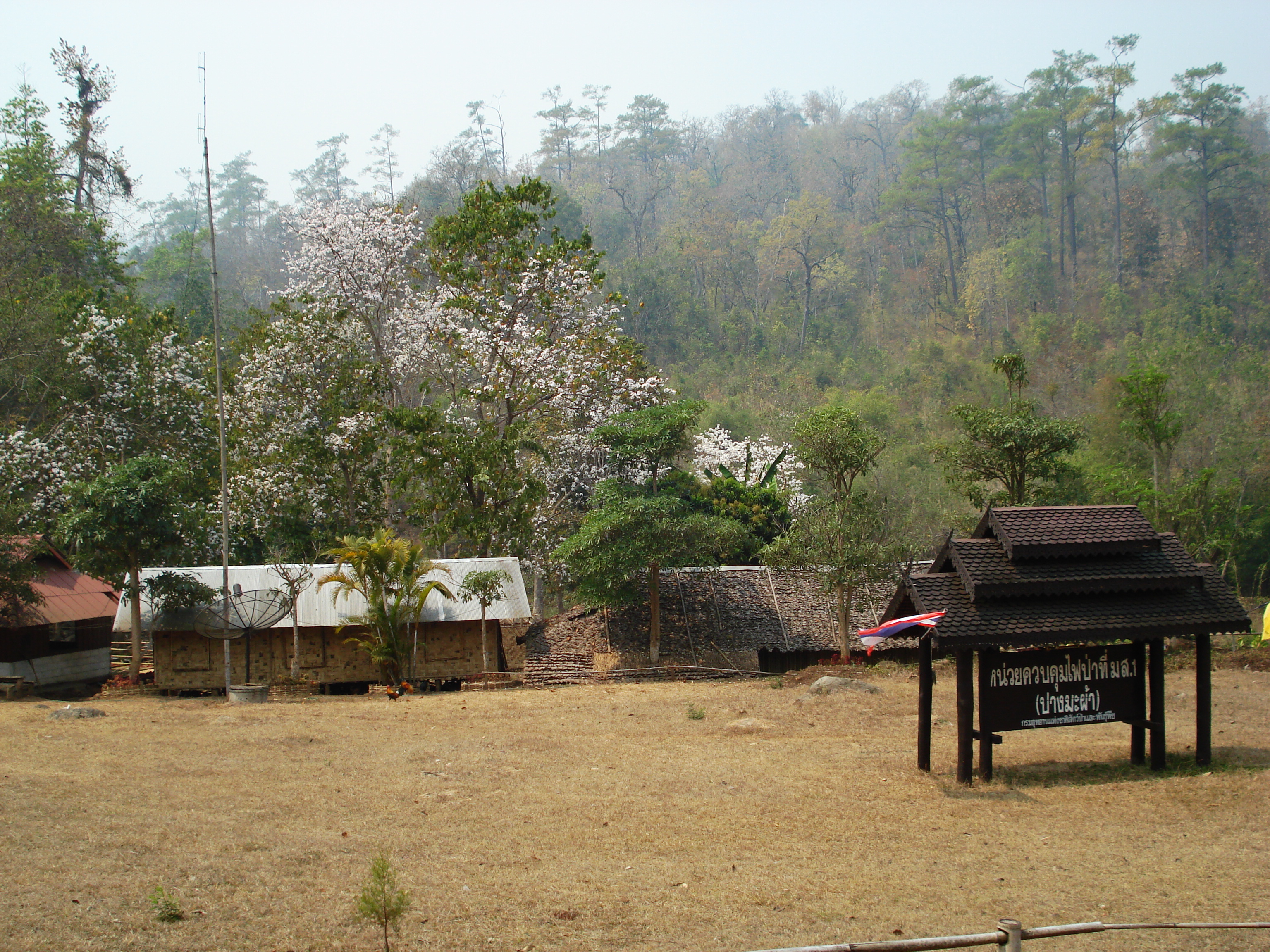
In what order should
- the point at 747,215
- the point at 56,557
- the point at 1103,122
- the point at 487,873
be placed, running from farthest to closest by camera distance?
the point at 747,215 < the point at 1103,122 < the point at 56,557 < the point at 487,873

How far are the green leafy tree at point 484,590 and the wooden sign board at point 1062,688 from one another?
1281 centimetres

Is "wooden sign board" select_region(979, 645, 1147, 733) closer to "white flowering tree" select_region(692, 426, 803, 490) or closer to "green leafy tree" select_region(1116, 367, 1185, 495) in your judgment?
"green leafy tree" select_region(1116, 367, 1185, 495)

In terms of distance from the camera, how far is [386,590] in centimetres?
2080

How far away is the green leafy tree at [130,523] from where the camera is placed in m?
19.4

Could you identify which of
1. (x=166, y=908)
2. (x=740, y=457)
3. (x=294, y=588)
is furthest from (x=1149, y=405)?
(x=166, y=908)

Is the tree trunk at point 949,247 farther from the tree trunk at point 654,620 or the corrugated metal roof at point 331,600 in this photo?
the corrugated metal roof at point 331,600

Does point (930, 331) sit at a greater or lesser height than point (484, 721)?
greater

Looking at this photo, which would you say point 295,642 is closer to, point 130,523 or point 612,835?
point 130,523

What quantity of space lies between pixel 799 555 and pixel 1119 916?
1590cm

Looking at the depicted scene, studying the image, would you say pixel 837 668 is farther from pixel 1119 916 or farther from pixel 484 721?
pixel 1119 916

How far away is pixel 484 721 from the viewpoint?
15555 millimetres

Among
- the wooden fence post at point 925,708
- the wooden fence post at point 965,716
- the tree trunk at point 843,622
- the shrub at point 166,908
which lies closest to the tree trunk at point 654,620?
the tree trunk at point 843,622

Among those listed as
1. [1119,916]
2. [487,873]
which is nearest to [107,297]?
[487,873]

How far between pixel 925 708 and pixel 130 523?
1621 centimetres
